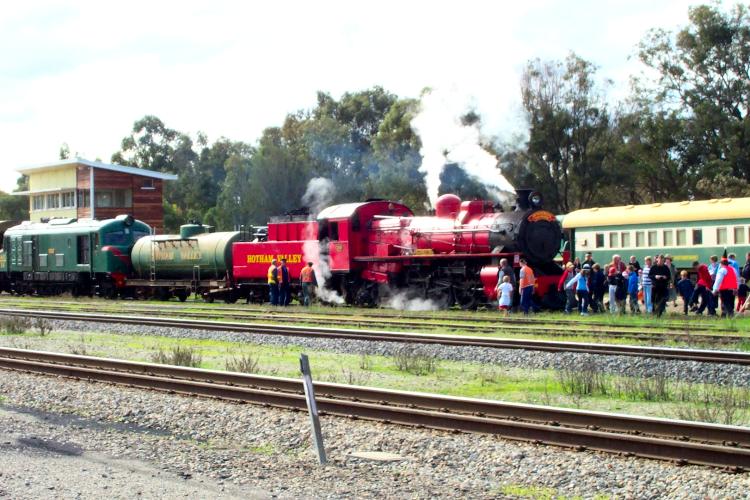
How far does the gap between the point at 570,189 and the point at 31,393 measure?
148 ft

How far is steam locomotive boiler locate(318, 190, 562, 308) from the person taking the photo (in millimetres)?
25828

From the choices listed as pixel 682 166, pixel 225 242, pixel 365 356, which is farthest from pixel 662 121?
pixel 365 356

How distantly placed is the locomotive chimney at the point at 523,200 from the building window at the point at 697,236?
26.4 feet

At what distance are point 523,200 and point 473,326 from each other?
A: 20.9ft

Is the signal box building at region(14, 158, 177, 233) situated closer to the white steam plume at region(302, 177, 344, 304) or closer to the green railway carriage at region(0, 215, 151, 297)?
the green railway carriage at region(0, 215, 151, 297)

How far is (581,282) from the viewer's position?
24016 mm

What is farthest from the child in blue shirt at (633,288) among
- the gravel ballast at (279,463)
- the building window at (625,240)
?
the gravel ballast at (279,463)

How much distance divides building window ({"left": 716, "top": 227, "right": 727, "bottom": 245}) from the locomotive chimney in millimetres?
7980

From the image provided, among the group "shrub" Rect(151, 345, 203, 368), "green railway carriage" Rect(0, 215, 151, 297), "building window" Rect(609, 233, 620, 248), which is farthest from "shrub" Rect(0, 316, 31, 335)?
"building window" Rect(609, 233, 620, 248)

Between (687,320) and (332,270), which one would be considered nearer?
(687,320)

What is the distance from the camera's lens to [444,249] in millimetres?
27297

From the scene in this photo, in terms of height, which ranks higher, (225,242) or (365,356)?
(225,242)

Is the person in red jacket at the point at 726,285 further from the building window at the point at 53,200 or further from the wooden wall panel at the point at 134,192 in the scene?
the building window at the point at 53,200

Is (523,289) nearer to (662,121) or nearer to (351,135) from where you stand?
(662,121)
